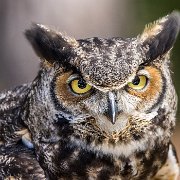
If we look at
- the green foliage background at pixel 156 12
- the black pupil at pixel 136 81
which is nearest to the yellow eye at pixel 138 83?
the black pupil at pixel 136 81

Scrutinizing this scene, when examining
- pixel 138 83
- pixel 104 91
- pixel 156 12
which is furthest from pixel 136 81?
pixel 156 12

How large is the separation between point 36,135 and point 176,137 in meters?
4.13

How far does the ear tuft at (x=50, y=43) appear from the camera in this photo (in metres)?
2.96

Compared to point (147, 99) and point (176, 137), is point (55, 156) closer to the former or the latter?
point (147, 99)

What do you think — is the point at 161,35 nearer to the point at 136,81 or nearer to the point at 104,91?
the point at 136,81

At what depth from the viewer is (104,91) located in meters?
2.80

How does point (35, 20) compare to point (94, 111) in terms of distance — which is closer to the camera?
point (94, 111)

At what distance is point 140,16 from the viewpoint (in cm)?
729

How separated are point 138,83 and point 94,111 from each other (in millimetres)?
211

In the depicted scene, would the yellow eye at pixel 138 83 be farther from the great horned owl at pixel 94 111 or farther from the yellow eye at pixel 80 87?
the yellow eye at pixel 80 87

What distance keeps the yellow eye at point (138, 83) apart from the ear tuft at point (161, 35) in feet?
0.32

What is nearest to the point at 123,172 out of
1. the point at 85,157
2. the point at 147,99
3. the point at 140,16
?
the point at 85,157

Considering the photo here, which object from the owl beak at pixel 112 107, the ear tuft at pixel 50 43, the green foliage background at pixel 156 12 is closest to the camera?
the owl beak at pixel 112 107

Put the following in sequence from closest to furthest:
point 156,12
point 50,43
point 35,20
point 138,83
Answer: point 138,83, point 50,43, point 35,20, point 156,12
